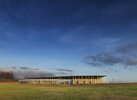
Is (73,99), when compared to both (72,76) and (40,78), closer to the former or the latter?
(72,76)

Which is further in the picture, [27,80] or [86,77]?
[27,80]

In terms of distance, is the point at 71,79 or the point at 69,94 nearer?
the point at 69,94

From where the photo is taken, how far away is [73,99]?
15.7 m

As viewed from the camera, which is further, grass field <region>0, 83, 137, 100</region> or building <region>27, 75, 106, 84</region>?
building <region>27, 75, 106, 84</region>

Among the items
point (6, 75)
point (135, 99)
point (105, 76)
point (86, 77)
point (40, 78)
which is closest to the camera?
point (135, 99)

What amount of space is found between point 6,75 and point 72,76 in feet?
211

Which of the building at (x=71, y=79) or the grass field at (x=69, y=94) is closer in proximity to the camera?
the grass field at (x=69, y=94)

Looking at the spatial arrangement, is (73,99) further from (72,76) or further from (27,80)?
(27,80)

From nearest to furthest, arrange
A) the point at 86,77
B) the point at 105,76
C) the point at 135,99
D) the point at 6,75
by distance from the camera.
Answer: the point at 135,99 → the point at 105,76 → the point at 86,77 → the point at 6,75

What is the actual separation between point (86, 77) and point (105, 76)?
311 inches

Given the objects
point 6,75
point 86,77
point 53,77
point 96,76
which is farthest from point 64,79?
point 6,75

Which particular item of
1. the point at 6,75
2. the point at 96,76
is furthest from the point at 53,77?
the point at 6,75

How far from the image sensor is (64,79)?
207 ft

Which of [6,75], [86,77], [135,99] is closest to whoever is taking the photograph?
[135,99]
